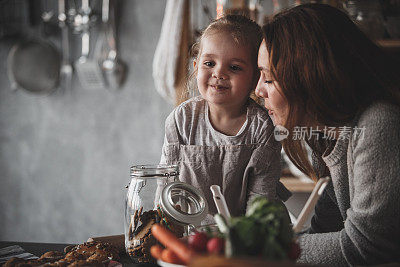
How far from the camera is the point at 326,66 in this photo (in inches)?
34.1

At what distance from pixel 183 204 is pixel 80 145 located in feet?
6.47

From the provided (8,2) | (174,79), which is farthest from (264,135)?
(8,2)

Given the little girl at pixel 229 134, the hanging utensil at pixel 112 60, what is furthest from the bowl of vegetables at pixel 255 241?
the hanging utensil at pixel 112 60

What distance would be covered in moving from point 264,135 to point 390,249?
18.1 inches

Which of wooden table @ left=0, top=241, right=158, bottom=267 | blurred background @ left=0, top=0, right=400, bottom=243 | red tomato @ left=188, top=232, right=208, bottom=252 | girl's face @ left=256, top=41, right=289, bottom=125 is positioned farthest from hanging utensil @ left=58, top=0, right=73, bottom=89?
red tomato @ left=188, top=232, right=208, bottom=252

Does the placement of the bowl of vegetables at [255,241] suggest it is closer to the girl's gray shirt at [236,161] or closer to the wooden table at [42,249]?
the wooden table at [42,249]

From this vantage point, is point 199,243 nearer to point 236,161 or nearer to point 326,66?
point 326,66

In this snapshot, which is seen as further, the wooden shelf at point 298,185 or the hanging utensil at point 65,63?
the hanging utensil at point 65,63

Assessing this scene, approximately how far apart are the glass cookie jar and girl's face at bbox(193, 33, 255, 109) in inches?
13.5

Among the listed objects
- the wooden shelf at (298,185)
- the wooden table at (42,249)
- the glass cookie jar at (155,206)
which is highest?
the glass cookie jar at (155,206)

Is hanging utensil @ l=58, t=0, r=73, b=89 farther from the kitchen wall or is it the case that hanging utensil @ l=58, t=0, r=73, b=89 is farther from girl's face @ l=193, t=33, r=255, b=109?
girl's face @ l=193, t=33, r=255, b=109

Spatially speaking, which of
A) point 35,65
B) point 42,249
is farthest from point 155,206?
point 35,65

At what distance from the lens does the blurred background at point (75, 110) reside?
8.48 feet

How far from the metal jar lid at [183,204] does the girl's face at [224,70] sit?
386 mm
